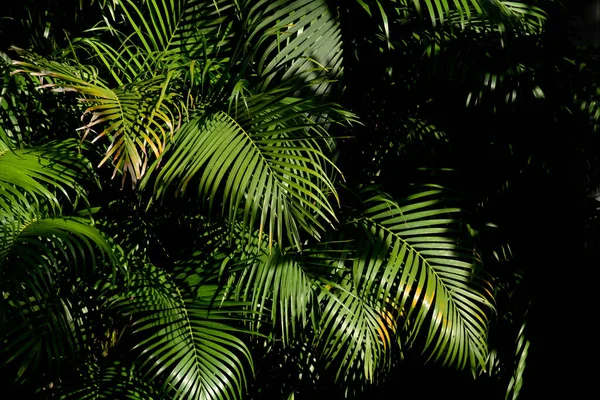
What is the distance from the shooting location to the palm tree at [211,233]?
68.9 inches

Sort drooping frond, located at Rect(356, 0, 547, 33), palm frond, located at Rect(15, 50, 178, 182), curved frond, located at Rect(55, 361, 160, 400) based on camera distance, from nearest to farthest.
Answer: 1. palm frond, located at Rect(15, 50, 178, 182)
2. curved frond, located at Rect(55, 361, 160, 400)
3. drooping frond, located at Rect(356, 0, 547, 33)

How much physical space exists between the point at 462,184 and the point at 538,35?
640 millimetres

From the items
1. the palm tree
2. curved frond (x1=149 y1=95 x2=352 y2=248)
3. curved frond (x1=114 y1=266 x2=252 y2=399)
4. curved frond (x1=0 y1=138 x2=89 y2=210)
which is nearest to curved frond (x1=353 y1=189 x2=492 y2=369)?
the palm tree

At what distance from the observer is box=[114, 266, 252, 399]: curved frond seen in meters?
1.76

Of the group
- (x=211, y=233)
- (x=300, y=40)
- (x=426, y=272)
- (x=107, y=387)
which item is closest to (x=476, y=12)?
(x=300, y=40)

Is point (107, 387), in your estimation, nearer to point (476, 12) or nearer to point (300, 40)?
point (300, 40)

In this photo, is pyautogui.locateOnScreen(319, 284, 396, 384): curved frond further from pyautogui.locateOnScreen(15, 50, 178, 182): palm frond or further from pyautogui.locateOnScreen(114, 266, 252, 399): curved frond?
pyautogui.locateOnScreen(15, 50, 178, 182): palm frond

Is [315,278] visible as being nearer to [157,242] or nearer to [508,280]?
[157,242]

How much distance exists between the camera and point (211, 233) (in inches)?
82.4

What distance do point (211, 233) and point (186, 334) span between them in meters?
0.37

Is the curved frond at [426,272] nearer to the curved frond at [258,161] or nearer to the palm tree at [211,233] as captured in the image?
the palm tree at [211,233]

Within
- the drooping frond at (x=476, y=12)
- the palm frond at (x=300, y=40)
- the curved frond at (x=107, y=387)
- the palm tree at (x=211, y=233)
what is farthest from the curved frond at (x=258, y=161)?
the curved frond at (x=107, y=387)

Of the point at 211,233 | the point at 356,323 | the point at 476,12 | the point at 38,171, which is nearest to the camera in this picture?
the point at 38,171

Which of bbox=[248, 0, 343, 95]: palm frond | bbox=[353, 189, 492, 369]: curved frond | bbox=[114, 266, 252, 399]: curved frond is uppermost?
bbox=[248, 0, 343, 95]: palm frond
